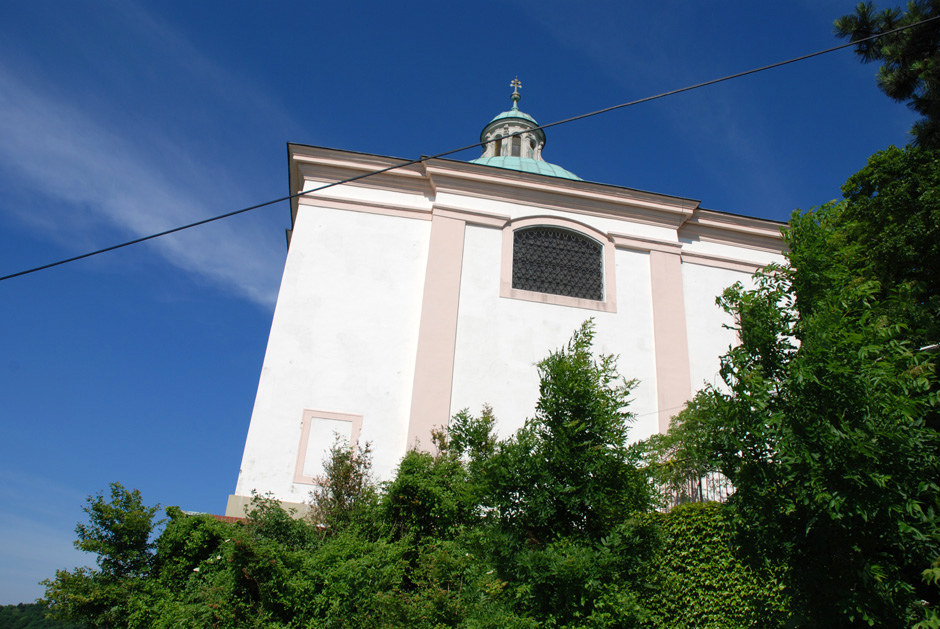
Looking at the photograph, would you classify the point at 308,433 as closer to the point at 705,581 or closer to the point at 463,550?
the point at 463,550

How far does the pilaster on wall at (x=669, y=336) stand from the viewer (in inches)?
537

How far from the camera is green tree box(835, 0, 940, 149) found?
37.6ft

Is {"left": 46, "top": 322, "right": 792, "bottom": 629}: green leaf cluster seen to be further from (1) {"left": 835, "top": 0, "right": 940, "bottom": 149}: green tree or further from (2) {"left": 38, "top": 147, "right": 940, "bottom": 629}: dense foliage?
(1) {"left": 835, "top": 0, "right": 940, "bottom": 149}: green tree

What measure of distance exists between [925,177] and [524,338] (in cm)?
754

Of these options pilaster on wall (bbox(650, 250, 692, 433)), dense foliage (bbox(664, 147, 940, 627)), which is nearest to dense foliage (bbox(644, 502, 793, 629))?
dense foliage (bbox(664, 147, 940, 627))

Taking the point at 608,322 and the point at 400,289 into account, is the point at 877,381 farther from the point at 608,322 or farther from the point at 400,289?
the point at 400,289

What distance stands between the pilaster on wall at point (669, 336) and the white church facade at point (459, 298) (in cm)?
3

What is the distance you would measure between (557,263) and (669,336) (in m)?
2.85

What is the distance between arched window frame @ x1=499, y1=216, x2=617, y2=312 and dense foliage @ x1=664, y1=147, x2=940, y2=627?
24.2 feet

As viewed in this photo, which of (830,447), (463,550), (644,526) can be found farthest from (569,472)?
(830,447)

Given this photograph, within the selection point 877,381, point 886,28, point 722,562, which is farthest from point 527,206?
point 877,381

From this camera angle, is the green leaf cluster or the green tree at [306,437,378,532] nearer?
the green leaf cluster

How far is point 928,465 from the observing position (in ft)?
19.1

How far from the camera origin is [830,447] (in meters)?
5.60
